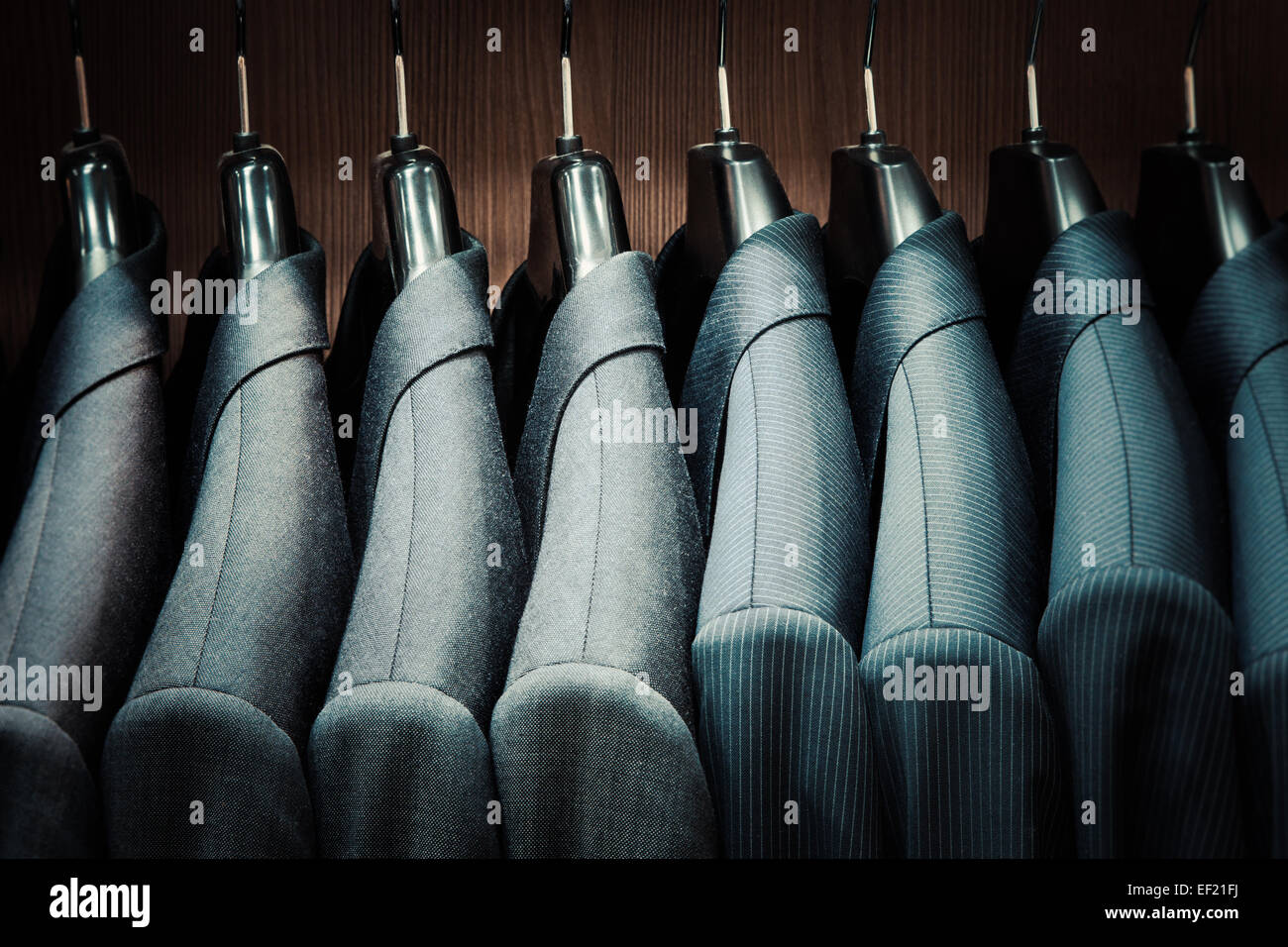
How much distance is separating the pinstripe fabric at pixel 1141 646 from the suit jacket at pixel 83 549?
467 mm

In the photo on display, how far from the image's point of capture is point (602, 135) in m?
0.89

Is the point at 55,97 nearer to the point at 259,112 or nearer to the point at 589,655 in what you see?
the point at 259,112

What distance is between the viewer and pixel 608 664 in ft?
1.62

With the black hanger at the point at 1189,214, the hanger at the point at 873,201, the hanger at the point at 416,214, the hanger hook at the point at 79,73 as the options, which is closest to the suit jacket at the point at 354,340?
the hanger at the point at 416,214

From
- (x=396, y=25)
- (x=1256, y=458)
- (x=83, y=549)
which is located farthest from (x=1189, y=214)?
(x=83, y=549)

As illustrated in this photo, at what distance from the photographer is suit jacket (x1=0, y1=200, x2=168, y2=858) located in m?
0.50

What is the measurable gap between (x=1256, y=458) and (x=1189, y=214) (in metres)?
0.20

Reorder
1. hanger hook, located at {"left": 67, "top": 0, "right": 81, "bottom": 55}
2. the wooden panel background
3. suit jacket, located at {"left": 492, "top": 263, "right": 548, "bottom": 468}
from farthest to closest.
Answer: the wooden panel background
suit jacket, located at {"left": 492, "top": 263, "right": 548, "bottom": 468}
hanger hook, located at {"left": 67, "top": 0, "right": 81, "bottom": 55}

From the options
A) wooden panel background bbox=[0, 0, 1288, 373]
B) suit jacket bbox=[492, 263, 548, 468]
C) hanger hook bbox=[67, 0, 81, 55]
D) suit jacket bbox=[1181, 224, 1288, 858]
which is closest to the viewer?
suit jacket bbox=[1181, 224, 1288, 858]

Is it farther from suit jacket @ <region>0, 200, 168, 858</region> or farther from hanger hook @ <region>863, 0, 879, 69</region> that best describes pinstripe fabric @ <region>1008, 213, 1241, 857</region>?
suit jacket @ <region>0, 200, 168, 858</region>

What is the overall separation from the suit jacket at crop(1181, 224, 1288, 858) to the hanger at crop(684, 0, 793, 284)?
27cm

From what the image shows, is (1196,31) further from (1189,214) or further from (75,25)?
(75,25)

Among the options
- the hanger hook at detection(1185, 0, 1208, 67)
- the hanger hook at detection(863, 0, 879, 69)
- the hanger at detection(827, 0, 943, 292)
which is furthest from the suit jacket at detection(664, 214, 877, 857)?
the hanger hook at detection(1185, 0, 1208, 67)
